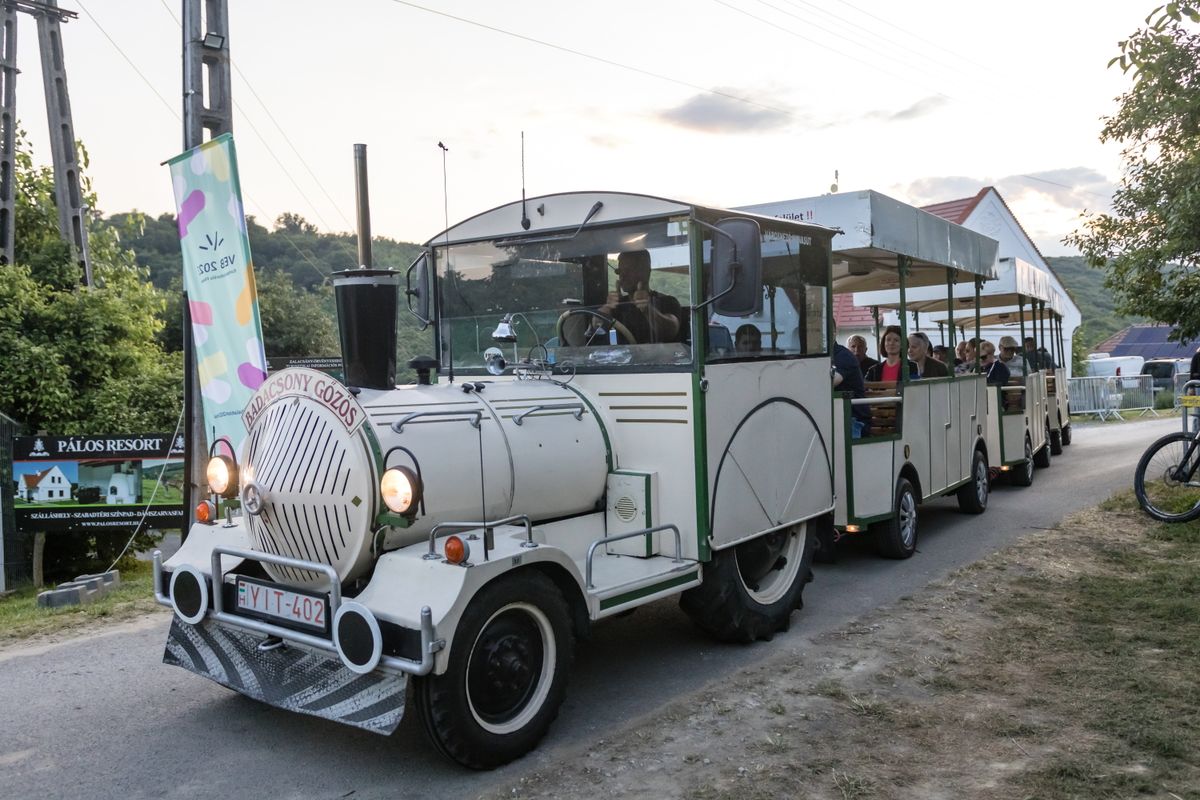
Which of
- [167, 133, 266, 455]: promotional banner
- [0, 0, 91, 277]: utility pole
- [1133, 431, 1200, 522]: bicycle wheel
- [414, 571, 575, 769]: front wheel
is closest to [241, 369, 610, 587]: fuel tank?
[414, 571, 575, 769]: front wheel

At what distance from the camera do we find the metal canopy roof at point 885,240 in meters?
7.39

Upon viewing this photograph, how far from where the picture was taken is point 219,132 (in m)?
8.87

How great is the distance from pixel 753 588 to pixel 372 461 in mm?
3023

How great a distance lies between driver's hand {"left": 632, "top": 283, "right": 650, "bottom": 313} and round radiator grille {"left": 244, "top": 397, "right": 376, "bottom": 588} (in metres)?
1.89

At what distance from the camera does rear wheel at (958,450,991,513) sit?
10438mm

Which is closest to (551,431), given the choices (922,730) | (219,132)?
(922,730)

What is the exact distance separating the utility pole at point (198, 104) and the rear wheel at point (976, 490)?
771 centimetres

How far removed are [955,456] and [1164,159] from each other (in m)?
4.59

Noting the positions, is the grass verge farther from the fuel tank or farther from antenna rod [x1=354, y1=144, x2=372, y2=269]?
antenna rod [x1=354, y1=144, x2=372, y2=269]

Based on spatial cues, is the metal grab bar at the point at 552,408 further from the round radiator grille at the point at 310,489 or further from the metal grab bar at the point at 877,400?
the metal grab bar at the point at 877,400

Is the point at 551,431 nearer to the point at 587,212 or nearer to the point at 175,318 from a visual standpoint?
the point at 587,212

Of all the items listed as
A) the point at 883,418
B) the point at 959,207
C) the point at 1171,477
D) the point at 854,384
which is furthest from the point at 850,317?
the point at 854,384

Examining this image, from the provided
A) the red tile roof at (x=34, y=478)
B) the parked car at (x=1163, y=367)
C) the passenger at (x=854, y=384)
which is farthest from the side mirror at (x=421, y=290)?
the parked car at (x=1163, y=367)

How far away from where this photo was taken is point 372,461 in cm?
402
